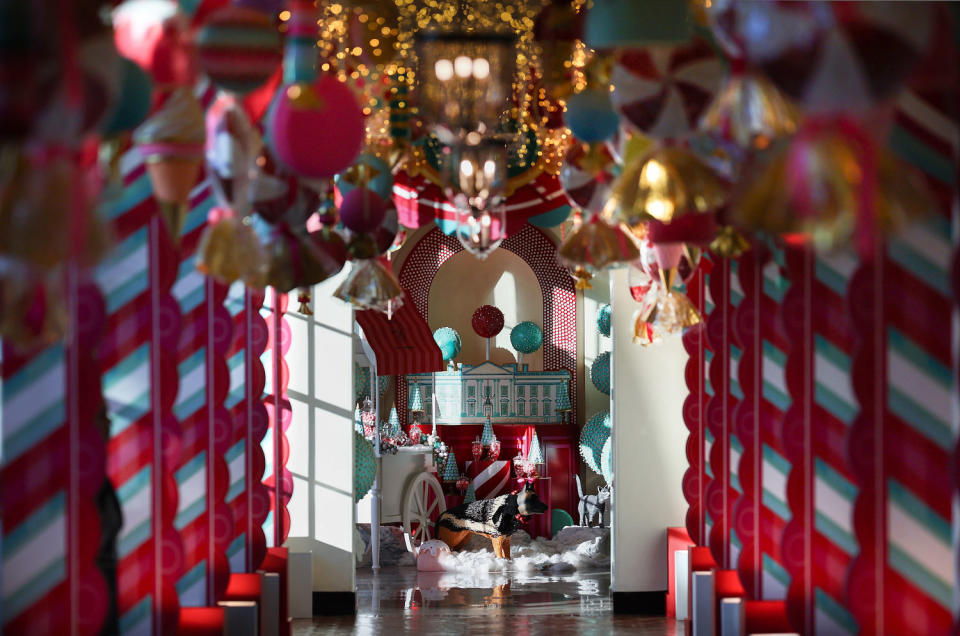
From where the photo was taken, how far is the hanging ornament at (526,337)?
13516 millimetres

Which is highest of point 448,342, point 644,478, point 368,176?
point 448,342

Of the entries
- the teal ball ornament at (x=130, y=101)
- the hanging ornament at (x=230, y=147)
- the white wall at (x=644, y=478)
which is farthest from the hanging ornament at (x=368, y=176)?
the white wall at (x=644, y=478)

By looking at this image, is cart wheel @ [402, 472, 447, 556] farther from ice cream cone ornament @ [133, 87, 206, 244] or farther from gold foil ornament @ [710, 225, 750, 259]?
ice cream cone ornament @ [133, 87, 206, 244]

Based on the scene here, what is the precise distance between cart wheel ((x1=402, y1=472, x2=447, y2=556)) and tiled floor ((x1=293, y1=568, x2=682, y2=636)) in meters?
0.62

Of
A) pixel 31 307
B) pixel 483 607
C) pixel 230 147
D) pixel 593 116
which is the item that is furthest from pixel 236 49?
pixel 483 607

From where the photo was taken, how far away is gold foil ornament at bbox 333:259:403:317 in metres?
4.73

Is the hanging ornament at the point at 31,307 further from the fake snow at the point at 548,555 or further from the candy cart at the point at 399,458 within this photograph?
the fake snow at the point at 548,555

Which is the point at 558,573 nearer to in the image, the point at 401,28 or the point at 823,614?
the point at 823,614

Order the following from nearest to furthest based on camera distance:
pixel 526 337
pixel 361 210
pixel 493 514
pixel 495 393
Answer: pixel 361 210, pixel 493 514, pixel 526 337, pixel 495 393

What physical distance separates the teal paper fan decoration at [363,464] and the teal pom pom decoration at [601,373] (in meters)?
3.10

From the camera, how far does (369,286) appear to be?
15.5 ft

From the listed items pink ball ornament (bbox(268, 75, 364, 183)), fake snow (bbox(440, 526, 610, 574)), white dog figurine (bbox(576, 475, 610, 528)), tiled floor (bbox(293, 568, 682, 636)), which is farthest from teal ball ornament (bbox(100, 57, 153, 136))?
white dog figurine (bbox(576, 475, 610, 528))

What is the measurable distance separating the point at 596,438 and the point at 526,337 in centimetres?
195

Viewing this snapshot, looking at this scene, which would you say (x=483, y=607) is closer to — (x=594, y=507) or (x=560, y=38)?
(x=594, y=507)
